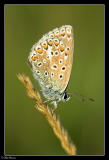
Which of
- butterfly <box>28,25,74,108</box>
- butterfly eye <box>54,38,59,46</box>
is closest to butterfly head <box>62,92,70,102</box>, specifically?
butterfly <box>28,25,74,108</box>

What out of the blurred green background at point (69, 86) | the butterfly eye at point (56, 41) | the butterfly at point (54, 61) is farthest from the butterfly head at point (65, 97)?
the blurred green background at point (69, 86)

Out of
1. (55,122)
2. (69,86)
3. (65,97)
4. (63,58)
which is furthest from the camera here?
(69,86)

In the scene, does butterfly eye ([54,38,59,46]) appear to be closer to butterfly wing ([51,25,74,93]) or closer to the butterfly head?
butterfly wing ([51,25,74,93])

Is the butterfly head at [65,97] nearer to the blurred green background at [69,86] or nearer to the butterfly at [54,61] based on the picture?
the butterfly at [54,61]

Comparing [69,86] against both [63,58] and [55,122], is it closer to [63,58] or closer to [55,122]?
[63,58]

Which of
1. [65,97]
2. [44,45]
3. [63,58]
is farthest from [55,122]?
[44,45]
